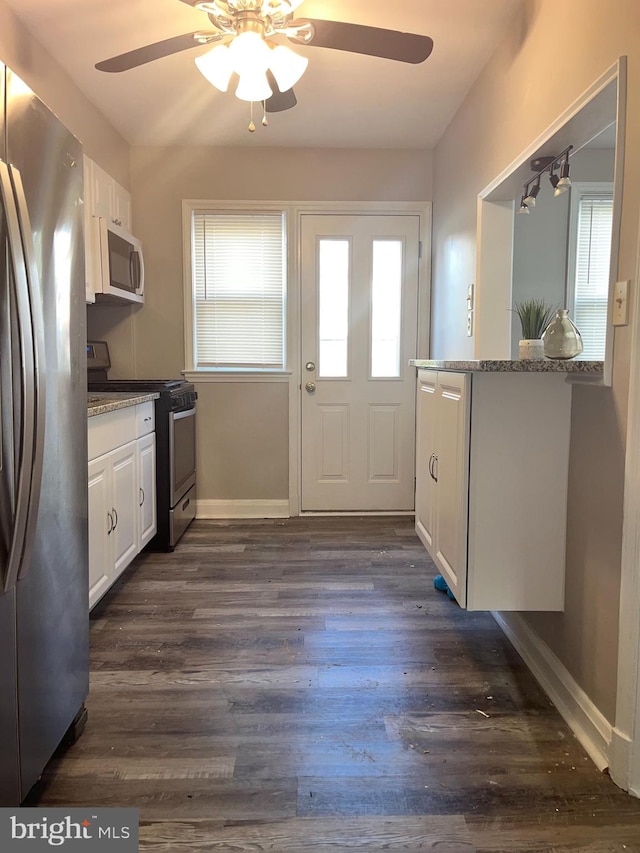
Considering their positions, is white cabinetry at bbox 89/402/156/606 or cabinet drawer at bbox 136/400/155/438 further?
cabinet drawer at bbox 136/400/155/438

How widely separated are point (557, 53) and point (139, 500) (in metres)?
2.58

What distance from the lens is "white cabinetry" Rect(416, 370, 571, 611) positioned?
Answer: 1781 mm

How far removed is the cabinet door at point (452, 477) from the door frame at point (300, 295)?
179 cm

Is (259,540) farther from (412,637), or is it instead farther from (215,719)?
(215,719)

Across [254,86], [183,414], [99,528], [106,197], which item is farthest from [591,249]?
[99,528]

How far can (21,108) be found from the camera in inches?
46.4

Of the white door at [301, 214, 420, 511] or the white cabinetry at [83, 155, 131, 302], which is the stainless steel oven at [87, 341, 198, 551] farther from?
the white door at [301, 214, 420, 511]

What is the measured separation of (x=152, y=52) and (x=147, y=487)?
1977 mm

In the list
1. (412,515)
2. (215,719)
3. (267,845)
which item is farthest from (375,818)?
(412,515)

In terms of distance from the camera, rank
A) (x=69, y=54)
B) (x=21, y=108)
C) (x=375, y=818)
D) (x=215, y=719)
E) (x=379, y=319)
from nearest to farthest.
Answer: (x=21, y=108)
(x=375, y=818)
(x=215, y=719)
(x=69, y=54)
(x=379, y=319)

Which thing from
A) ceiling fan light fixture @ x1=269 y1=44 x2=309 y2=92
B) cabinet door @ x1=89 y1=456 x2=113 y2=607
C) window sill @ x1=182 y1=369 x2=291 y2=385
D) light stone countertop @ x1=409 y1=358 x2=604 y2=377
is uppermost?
ceiling fan light fixture @ x1=269 y1=44 x2=309 y2=92

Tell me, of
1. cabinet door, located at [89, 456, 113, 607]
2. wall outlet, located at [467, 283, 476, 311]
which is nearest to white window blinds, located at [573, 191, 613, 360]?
wall outlet, located at [467, 283, 476, 311]

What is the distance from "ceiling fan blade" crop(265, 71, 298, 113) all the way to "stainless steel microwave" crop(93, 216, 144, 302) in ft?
3.65

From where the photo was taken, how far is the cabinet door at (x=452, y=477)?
1.82 metres
